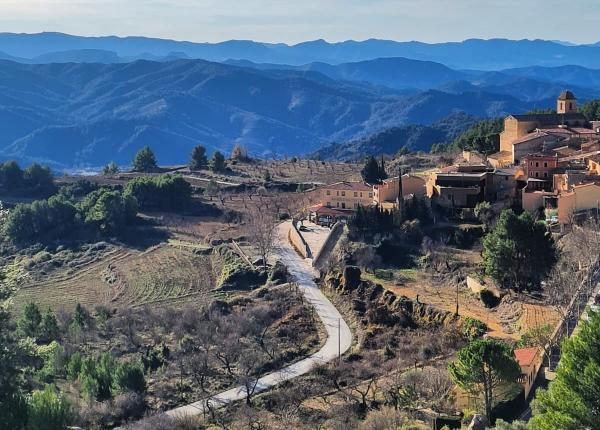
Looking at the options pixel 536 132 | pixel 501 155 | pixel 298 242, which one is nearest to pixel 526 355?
pixel 298 242

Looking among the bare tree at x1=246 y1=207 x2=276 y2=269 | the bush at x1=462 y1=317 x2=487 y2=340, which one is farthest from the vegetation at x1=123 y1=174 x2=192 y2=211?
the bush at x1=462 y1=317 x2=487 y2=340

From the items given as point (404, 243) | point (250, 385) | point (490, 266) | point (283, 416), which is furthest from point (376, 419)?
point (404, 243)

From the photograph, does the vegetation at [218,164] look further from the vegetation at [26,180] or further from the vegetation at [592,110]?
the vegetation at [592,110]

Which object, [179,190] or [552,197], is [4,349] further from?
[179,190]

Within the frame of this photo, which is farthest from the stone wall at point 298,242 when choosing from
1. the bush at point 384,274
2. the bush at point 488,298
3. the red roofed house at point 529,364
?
the red roofed house at point 529,364

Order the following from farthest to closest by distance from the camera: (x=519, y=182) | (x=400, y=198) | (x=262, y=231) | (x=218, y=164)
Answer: (x=218, y=164), (x=262, y=231), (x=400, y=198), (x=519, y=182)

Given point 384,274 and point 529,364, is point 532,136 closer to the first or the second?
point 384,274
